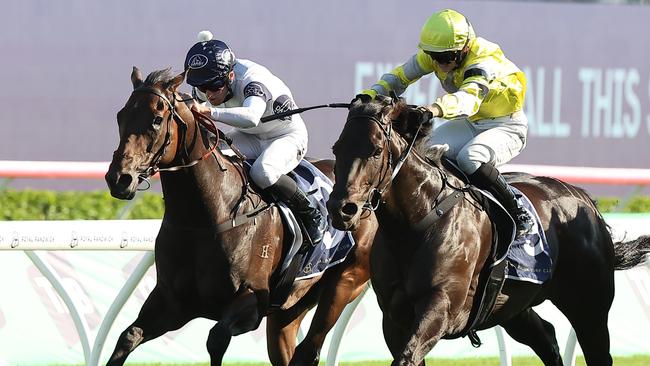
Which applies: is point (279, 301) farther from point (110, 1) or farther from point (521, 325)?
point (110, 1)

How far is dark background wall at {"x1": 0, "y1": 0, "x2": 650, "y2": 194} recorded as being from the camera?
11.1 meters

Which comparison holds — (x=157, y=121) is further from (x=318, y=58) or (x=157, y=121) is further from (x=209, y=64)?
(x=318, y=58)

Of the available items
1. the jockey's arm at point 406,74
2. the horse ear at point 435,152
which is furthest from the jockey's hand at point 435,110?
the jockey's arm at point 406,74

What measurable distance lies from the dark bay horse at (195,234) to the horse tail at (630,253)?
1.40 meters

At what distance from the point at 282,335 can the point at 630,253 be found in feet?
5.30

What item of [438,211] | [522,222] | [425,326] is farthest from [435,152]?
[425,326]

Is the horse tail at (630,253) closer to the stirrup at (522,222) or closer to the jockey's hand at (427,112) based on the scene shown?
the stirrup at (522,222)

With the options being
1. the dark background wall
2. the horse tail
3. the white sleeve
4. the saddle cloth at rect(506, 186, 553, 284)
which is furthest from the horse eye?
the dark background wall

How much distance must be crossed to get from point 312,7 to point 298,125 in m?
6.51

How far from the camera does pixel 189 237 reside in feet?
16.4

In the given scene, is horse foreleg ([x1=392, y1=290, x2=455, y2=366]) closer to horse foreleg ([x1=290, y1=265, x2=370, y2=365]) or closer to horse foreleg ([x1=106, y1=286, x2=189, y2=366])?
horse foreleg ([x1=290, y1=265, x2=370, y2=365])

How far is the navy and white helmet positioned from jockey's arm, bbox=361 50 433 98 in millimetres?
592

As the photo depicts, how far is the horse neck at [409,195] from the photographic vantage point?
15.2 ft

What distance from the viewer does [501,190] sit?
5.07 meters
